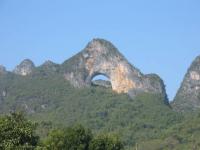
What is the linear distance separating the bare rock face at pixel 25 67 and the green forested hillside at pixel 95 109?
5.60 meters

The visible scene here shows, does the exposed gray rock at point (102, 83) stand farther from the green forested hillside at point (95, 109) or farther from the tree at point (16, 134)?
the tree at point (16, 134)

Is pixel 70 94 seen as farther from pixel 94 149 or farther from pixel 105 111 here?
pixel 94 149

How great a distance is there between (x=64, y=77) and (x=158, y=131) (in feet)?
113

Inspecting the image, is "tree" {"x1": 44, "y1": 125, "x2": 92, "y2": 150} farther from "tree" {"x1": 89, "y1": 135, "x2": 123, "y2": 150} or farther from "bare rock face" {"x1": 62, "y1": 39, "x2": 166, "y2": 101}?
"bare rock face" {"x1": 62, "y1": 39, "x2": 166, "y2": 101}

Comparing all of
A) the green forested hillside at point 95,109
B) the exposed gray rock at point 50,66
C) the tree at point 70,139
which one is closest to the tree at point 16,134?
the tree at point 70,139

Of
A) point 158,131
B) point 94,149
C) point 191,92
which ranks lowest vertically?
point 94,149

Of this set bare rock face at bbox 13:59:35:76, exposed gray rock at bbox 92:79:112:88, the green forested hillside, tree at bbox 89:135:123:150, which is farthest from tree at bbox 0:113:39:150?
bare rock face at bbox 13:59:35:76

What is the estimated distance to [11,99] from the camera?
506 ft

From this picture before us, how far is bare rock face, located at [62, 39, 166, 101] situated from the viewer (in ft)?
502

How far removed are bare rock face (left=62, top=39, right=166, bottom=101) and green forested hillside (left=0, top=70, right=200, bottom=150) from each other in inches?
78.5

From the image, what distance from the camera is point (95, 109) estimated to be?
5910 inches

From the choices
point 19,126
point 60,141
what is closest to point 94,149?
point 60,141

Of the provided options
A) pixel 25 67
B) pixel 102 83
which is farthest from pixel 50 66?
pixel 102 83

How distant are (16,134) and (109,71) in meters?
117
